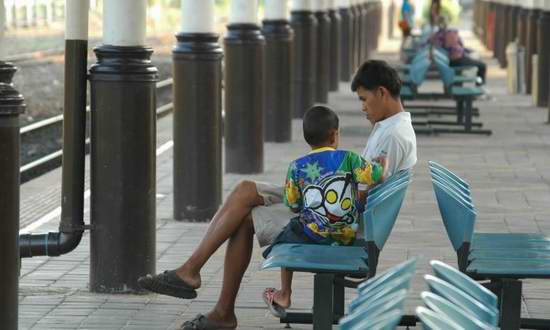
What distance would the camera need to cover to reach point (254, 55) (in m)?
13.4

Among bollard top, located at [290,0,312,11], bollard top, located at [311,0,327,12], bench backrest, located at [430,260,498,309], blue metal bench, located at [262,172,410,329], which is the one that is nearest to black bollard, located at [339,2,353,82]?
bollard top, located at [311,0,327,12]

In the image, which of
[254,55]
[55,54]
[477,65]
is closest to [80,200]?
[254,55]

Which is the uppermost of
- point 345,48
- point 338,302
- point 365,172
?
point 365,172

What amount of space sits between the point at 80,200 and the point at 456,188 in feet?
7.51

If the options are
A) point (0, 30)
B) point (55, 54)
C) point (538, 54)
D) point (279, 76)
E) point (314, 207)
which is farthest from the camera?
point (55, 54)

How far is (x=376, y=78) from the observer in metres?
7.13

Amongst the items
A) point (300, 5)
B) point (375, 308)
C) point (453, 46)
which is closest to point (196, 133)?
point (375, 308)

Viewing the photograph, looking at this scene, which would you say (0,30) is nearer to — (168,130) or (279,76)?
(279,76)

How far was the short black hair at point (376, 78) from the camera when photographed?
714 cm

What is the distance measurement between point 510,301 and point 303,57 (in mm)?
13331

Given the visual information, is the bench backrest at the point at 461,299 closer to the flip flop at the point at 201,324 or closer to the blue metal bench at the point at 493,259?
the blue metal bench at the point at 493,259

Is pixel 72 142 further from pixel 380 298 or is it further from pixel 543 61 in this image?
pixel 543 61

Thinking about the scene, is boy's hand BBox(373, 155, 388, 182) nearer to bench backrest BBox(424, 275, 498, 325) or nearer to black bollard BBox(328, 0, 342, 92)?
bench backrest BBox(424, 275, 498, 325)

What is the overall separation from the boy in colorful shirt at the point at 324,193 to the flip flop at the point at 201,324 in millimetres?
543
